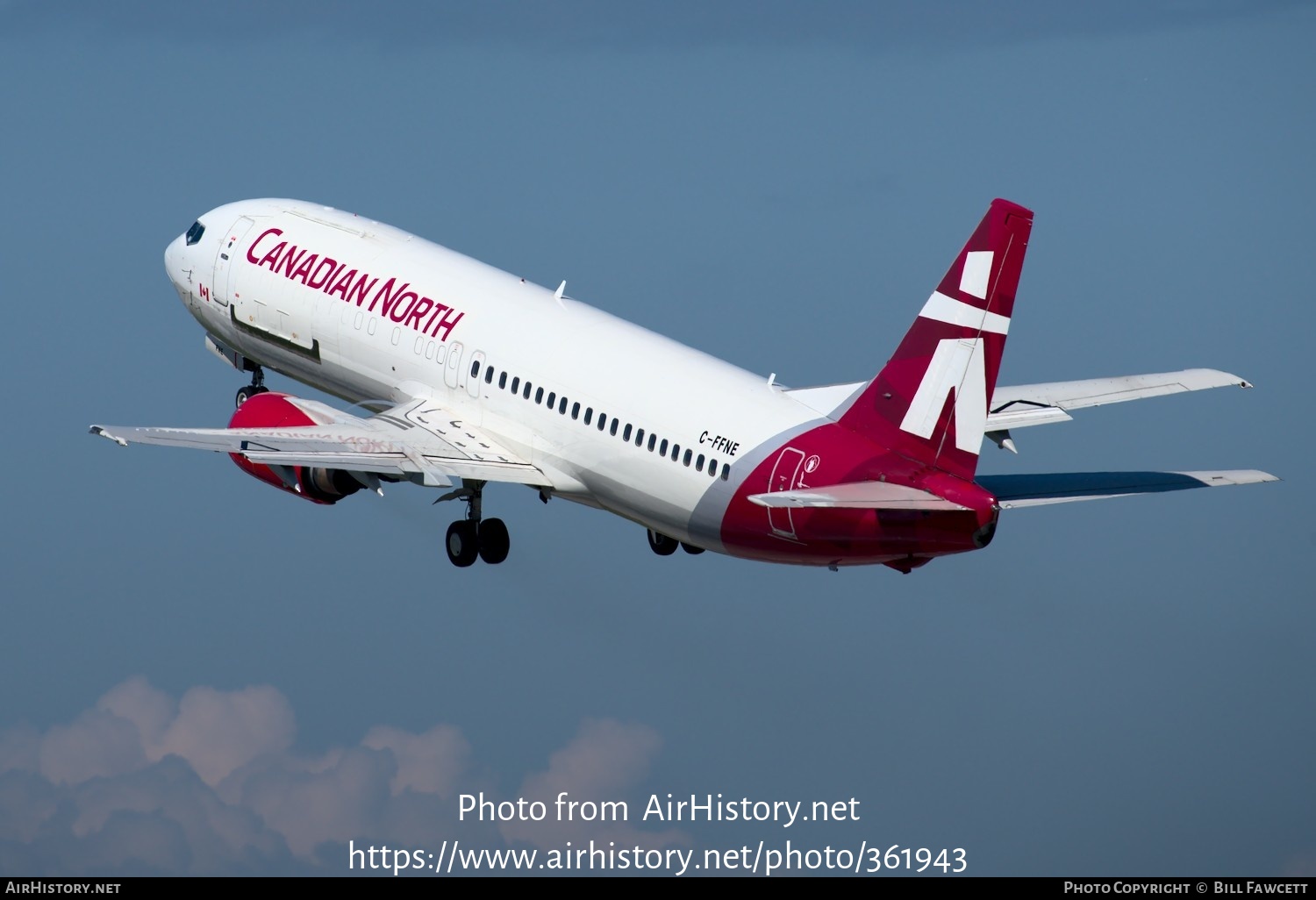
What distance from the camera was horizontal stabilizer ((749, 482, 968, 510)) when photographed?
52.4m

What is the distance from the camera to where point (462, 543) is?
62.8 meters

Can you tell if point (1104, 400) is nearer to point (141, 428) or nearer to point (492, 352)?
point (492, 352)

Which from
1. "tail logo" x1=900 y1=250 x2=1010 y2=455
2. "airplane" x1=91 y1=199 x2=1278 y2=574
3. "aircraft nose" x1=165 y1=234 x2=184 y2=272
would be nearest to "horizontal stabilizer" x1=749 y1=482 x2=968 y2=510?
"airplane" x1=91 y1=199 x2=1278 y2=574

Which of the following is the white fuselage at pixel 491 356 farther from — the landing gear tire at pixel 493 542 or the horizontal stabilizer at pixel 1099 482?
the horizontal stabilizer at pixel 1099 482

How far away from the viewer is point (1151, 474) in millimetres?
56875

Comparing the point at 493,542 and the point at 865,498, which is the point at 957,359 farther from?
the point at 493,542

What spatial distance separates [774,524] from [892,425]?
371 centimetres

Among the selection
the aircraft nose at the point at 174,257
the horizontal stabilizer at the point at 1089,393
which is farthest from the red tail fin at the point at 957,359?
the aircraft nose at the point at 174,257

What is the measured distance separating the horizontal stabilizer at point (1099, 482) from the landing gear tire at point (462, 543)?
44.7ft

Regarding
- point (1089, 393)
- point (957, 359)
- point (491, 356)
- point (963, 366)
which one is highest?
point (1089, 393)

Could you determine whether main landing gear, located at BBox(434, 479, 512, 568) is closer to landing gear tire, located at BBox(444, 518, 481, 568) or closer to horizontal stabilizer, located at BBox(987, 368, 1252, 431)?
landing gear tire, located at BBox(444, 518, 481, 568)

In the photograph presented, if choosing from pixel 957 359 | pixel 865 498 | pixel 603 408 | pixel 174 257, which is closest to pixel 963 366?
pixel 957 359

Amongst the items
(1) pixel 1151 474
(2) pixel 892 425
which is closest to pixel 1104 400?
(1) pixel 1151 474

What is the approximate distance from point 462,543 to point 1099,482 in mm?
16621
